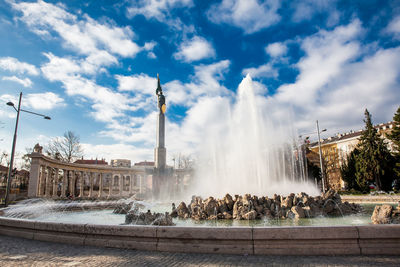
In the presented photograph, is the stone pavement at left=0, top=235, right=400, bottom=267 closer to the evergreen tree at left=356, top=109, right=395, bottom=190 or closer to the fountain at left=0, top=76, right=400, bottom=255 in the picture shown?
the fountain at left=0, top=76, right=400, bottom=255

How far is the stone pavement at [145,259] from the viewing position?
195 inches

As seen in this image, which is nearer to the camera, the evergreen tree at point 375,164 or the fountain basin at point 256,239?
the fountain basin at point 256,239

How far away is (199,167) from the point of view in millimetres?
30750

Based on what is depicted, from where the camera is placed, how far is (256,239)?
18.2 feet

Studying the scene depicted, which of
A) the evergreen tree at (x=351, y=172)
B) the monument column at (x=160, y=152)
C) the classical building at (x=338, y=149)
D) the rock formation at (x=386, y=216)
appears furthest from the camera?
the classical building at (x=338, y=149)

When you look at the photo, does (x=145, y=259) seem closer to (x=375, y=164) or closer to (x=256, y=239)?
(x=256, y=239)

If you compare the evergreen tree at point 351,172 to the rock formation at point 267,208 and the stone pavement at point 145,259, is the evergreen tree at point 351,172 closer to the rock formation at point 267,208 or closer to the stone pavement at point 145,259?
the rock formation at point 267,208

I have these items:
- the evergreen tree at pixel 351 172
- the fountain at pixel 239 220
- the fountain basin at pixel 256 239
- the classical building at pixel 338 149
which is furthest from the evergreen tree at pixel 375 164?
the fountain basin at pixel 256 239

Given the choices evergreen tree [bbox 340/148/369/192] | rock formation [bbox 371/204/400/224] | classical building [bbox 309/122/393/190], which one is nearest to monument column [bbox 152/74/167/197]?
rock formation [bbox 371/204/400/224]

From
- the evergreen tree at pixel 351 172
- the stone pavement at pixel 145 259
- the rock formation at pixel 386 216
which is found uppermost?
the evergreen tree at pixel 351 172

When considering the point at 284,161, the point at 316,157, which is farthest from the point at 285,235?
the point at 316,157

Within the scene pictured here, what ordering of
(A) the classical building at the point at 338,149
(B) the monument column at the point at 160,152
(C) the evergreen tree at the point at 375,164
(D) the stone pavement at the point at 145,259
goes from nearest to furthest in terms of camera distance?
(D) the stone pavement at the point at 145,259 < (B) the monument column at the point at 160,152 < (C) the evergreen tree at the point at 375,164 < (A) the classical building at the point at 338,149

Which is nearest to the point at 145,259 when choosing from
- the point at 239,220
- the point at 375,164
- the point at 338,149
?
the point at 239,220

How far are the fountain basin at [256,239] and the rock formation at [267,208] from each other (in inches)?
237
